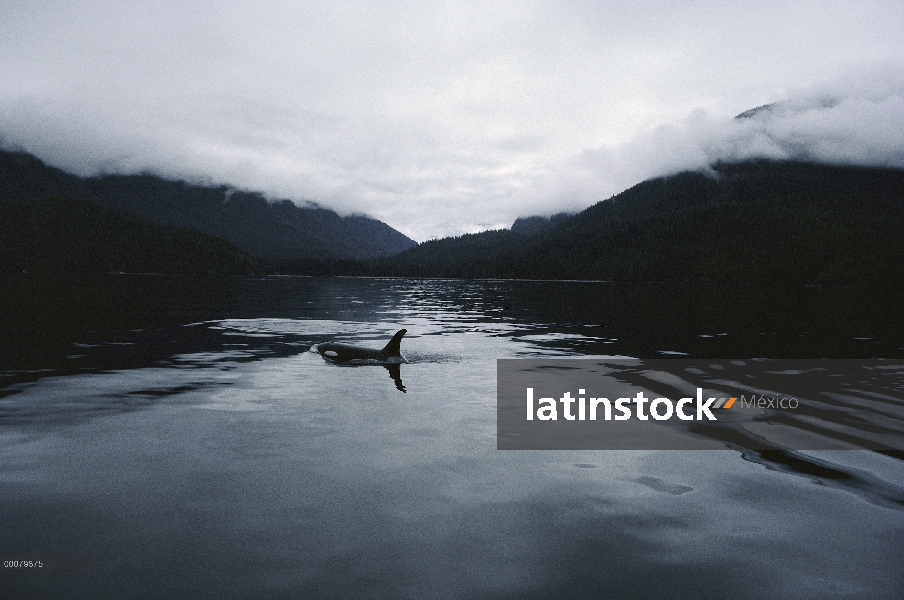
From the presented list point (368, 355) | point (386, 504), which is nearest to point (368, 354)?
point (368, 355)

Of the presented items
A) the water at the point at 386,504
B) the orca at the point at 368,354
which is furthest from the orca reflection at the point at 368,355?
the water at the point at 386,504

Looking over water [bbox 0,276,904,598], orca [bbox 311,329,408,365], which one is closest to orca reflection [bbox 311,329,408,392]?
orca [bbox 311,329,408,365]

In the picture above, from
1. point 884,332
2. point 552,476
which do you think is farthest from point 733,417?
point 884,332

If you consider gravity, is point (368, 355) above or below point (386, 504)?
above

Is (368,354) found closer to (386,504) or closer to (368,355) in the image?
(368,355)

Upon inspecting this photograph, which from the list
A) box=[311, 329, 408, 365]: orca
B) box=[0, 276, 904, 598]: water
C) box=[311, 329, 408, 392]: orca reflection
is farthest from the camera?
box=[311, 329, 408, 365]: orca

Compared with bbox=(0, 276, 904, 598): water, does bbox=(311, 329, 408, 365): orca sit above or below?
above

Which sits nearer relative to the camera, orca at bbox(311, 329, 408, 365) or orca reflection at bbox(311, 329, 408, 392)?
orca reflection at bbox(311, 329, 408, 392)

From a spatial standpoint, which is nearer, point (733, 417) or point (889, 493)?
point (889, 493)

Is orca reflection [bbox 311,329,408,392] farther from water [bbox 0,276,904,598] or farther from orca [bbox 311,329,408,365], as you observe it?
water [bbox 0,276,904,598]

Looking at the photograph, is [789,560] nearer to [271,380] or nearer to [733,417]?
[733,417]

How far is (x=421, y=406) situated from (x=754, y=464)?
34.1 feet

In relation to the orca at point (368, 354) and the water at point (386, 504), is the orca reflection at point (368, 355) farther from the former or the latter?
the water at point (386, 504)

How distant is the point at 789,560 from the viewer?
29.9ft
